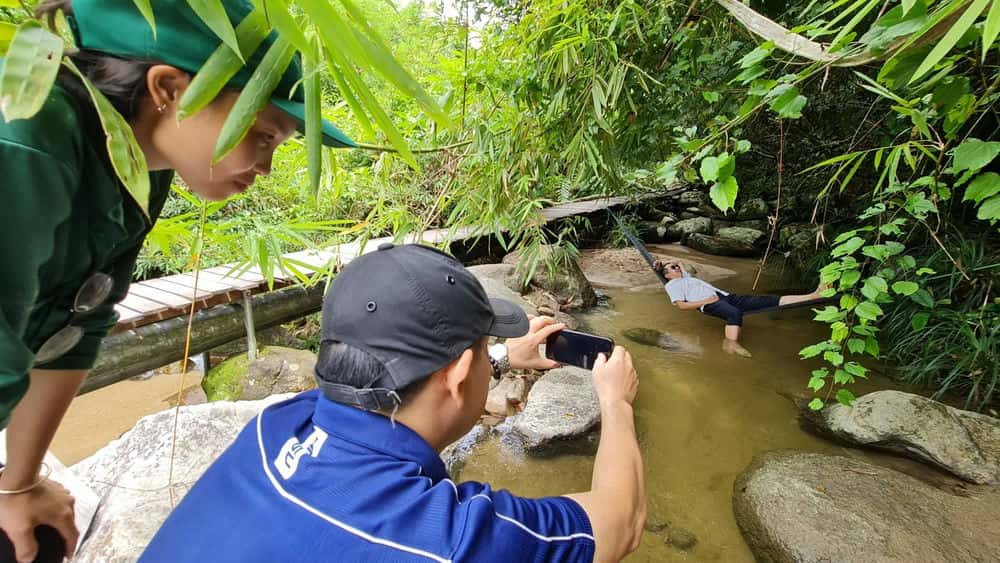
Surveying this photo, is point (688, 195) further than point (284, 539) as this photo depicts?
Yes

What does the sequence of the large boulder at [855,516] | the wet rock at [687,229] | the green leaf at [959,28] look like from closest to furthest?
the green leaf at [959,28], the large boulder at [855,516], the wet rock at [687,229]

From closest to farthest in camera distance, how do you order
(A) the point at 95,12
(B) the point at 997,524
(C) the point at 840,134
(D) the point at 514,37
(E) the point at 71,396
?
(A) the point at 95,12 < (E) the point at 71,396 < (B) the point at 997,524 < (D) the point at 514,37 < (C) the point at 840,134

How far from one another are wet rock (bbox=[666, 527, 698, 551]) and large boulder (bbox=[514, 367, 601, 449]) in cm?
80

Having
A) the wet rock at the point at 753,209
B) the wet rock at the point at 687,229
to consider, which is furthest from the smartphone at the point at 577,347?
the wet rock at the point at 753,209

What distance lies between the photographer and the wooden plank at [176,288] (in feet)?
9.84

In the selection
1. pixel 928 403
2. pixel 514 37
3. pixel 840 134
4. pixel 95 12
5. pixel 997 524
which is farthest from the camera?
pixel 840 134

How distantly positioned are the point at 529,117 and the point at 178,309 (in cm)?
253

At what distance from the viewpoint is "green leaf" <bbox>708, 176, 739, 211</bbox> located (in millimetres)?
1245

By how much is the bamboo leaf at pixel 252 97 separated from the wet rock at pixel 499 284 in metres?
3.82

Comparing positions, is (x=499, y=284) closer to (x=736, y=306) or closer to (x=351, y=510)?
(x=736, y=306)

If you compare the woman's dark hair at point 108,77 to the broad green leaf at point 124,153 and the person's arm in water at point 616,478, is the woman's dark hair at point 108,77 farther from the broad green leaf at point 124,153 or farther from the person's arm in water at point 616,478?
the person's arm in water at point 616,478

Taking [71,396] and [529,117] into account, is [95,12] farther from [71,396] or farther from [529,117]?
[529,117]

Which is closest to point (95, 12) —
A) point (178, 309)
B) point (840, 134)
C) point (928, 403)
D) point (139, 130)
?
point (139, 130)

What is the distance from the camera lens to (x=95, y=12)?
0.61 metres
